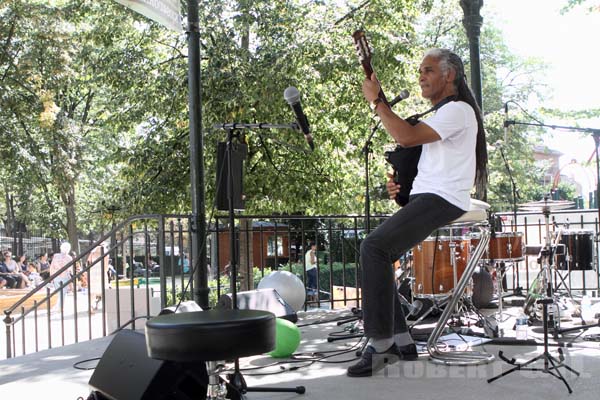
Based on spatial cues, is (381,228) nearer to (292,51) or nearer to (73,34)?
(292,51)

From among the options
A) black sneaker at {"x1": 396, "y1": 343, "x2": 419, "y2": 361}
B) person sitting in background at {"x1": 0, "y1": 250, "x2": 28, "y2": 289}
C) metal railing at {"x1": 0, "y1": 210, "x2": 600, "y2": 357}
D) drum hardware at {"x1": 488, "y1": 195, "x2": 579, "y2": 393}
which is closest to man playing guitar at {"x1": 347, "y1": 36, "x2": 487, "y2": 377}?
black sneaker at {"x1": 396, "y1": 343, "x2": 419, "y2": 361}

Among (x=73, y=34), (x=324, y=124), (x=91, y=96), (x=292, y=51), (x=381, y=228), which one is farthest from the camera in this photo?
(x=91, y=96)

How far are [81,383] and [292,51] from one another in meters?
7.57

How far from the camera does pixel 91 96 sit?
22031mm

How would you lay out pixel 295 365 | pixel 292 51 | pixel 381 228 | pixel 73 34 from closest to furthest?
pixel 381 228, pixel 295 365, pixel 292 51, pixel 73 34

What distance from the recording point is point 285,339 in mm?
4555

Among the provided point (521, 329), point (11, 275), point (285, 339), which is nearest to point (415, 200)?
point (285, 339)

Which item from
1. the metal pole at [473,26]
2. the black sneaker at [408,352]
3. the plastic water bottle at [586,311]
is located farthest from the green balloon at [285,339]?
the metal pole at [473,26]

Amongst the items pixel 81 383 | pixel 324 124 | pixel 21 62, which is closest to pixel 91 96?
pixel 21 62

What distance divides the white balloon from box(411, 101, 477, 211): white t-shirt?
3.17 m

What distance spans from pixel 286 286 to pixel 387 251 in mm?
3208

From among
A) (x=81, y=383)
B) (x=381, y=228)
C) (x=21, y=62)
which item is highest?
(x=21, y=62)

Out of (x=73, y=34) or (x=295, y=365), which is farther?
(x=73, y=34)

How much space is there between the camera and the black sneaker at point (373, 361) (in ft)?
11.9
